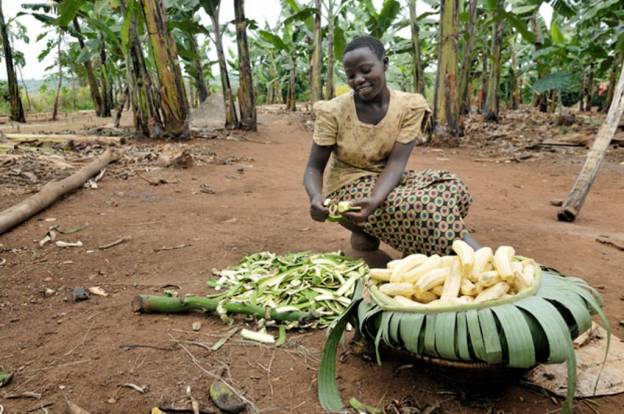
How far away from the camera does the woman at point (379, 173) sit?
2.20m

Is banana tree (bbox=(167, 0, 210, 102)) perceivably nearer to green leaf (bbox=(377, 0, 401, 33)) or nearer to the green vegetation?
the green vegetation

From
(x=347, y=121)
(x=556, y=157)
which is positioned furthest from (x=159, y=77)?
(x=556, y=157)

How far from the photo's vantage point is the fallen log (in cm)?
208

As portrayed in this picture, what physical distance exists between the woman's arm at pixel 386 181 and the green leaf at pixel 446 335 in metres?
0.94

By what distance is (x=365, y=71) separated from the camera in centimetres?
230

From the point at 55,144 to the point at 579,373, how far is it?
7768mm

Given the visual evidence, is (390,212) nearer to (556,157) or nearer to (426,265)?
(426,265)

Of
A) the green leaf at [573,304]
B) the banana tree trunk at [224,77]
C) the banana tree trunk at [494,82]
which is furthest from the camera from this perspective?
the banana tree trunk at [494,82]

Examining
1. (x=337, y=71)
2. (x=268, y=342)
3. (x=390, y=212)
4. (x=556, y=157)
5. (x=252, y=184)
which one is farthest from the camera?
(x=337, y=71)

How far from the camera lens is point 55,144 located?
734 cm

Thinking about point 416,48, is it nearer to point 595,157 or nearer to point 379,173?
point 595,157

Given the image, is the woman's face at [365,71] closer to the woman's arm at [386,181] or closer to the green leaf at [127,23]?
the woman's arm at [386,181]

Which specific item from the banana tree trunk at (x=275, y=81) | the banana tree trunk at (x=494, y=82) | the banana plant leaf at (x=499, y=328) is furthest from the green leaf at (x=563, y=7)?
the banana tree trunk at (x=275, y=81)

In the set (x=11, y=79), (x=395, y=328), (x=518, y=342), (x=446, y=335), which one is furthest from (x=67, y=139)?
(x=518, y=342)
